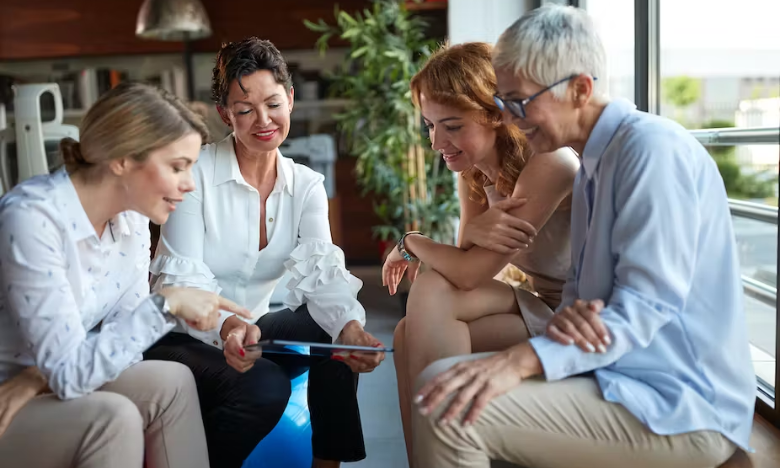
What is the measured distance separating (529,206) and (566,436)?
55cm

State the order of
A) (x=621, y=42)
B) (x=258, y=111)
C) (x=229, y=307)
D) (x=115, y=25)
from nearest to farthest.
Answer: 1. (x=229, y=307)
2. (x=258, y=111)
3. (x=621, y=42)
4. (x=115, y=25)

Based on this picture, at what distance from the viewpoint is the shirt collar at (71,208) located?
4.68 feet

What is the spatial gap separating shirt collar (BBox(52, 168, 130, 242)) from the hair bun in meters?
0.02

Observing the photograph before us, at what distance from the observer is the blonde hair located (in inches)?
55.8

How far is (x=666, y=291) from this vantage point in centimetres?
121

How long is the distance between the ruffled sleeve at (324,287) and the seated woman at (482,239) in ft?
0.52

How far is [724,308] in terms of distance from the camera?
1.26m

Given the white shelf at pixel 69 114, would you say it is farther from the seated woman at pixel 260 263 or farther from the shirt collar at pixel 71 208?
the shirt collar at pixel 71 208

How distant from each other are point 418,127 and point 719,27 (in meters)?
2.56

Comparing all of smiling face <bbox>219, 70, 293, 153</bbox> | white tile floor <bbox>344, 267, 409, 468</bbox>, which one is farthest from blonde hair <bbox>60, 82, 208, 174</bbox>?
white tile floor <bbox>344, 267, 409, 468</bbox>

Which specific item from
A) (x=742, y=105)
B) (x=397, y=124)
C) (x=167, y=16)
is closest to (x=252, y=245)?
(x=742, y=105)

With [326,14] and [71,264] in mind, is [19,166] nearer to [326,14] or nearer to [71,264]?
[326,14]

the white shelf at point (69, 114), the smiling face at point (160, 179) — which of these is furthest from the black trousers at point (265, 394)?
the white shelf at point (69, 114)

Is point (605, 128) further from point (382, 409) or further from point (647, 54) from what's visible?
point (382, 409)
